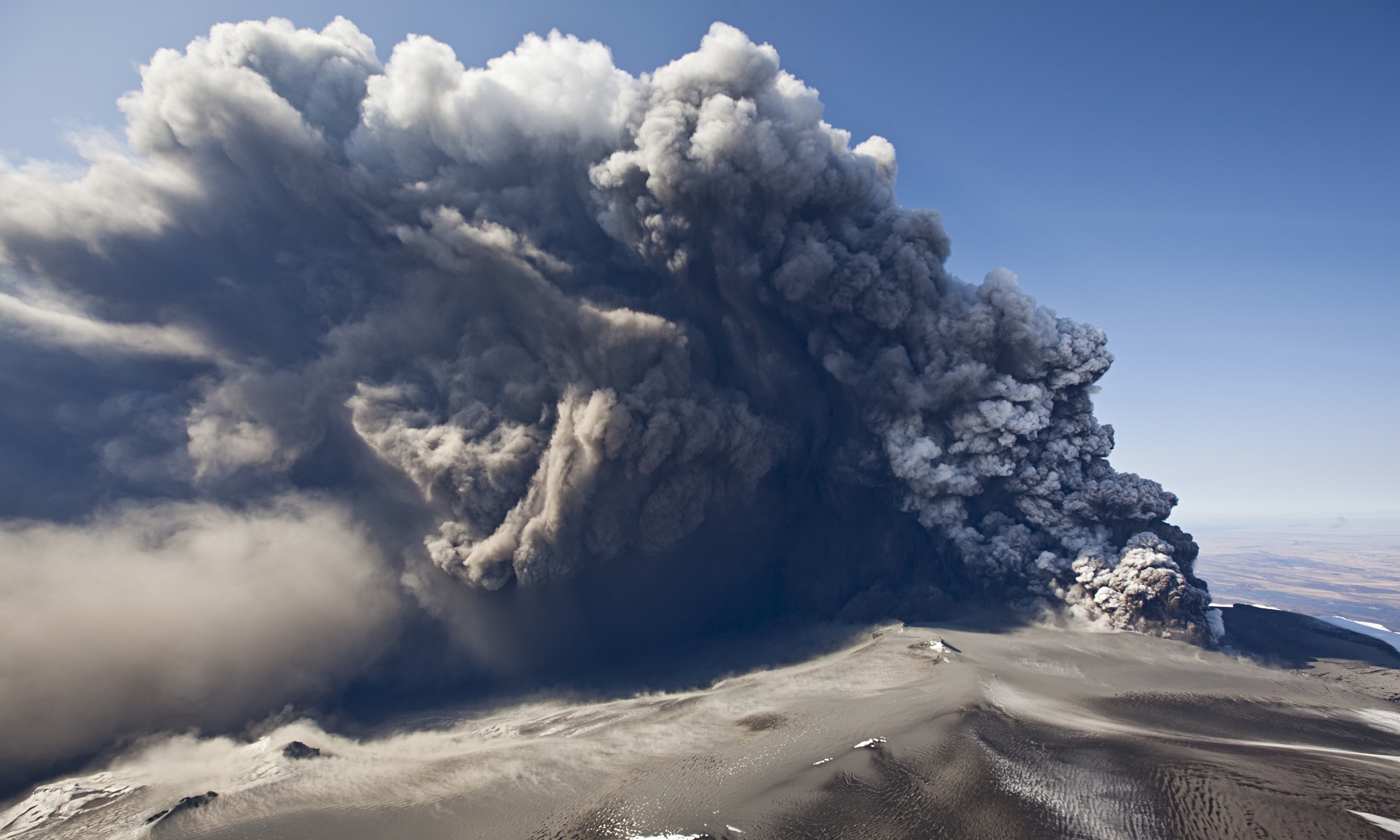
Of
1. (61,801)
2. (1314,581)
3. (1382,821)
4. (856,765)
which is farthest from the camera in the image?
(1314,581)

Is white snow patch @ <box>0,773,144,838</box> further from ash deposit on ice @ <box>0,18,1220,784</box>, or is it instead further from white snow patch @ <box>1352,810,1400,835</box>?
white snow patch @ <box>1352,810,1400,835</box>

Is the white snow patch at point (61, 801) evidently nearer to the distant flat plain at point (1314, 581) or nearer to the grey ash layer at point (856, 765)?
the grey ash layer at point (856, 765)

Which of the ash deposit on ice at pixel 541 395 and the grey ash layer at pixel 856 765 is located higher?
the ash deposit on ice at pixel 541 395

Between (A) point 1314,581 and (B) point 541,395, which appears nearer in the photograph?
(B) point 541,395

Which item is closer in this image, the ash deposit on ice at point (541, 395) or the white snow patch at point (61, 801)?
the white snow patch at point (61, 801)

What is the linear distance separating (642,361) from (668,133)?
32.4 feet

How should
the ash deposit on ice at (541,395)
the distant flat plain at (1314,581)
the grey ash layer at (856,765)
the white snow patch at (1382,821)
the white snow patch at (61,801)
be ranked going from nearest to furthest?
the white snow patch at (1382,821), the grey ash layer at (856,765), the white snow patch at (61,801), the ash deposit on ice at (541,395), the distant flat plain at (1314,581)

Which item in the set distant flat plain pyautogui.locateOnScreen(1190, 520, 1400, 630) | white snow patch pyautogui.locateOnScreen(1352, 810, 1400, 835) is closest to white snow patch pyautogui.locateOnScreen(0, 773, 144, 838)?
white snow patch pyautogui.locateOnScreen(1352, 810, 1400, 835)

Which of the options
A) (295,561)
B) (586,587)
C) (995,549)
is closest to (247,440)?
(295,561)

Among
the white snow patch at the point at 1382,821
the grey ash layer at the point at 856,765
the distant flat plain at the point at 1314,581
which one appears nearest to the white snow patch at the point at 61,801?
the grey ash layer at the point at 856,765

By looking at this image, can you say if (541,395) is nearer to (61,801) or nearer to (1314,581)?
(61,801)

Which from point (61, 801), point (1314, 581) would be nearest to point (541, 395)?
point (61, 801)

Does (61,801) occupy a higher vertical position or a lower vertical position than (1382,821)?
lower

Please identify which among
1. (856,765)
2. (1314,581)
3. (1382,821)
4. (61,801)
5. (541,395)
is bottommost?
(1314,581)
